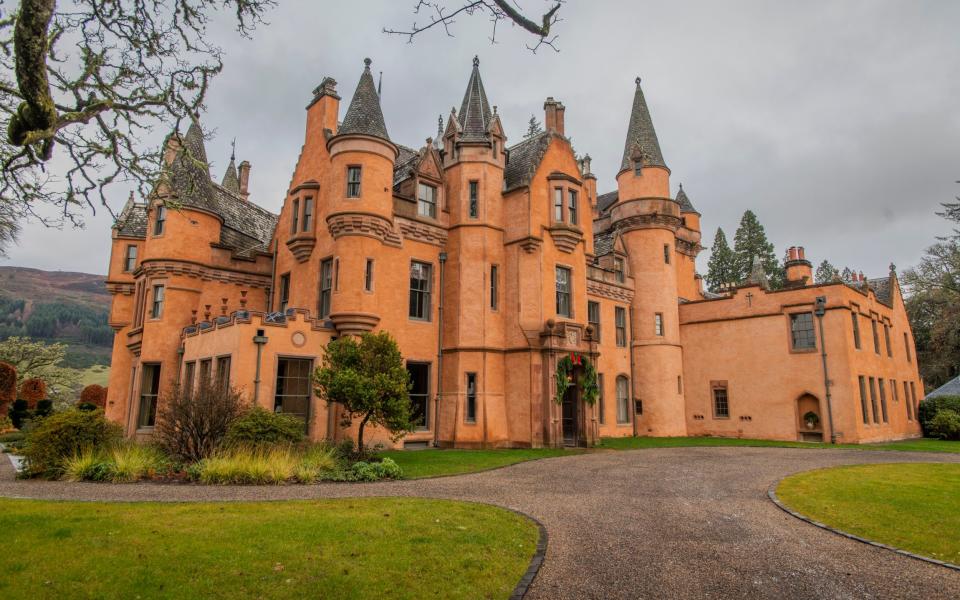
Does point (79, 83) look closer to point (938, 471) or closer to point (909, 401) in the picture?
point (938, 471)

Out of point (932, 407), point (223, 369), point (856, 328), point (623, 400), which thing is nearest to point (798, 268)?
point (856, 328)

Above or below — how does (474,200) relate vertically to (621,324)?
above

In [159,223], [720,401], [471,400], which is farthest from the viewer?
[720,401]

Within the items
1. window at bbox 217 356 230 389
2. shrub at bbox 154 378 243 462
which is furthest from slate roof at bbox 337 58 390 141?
shrub at bbox 154 378 243 462

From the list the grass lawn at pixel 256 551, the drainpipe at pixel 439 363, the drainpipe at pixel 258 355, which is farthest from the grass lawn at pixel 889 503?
the drainpipe at pixel 258 355

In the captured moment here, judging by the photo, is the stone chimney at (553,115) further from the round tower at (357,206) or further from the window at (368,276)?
the window at (368,276)

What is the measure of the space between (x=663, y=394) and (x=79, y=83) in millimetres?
29154

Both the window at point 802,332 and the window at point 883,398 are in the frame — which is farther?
the window at point 883,398

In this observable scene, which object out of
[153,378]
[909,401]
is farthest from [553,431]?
[909,401]

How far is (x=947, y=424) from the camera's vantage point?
31250 millimetres

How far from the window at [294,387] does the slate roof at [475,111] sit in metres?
12.1

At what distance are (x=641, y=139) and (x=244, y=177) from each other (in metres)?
27.1

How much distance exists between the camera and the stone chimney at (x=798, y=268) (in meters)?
35.3

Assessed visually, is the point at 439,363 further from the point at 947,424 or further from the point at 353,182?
the point at 947,424
